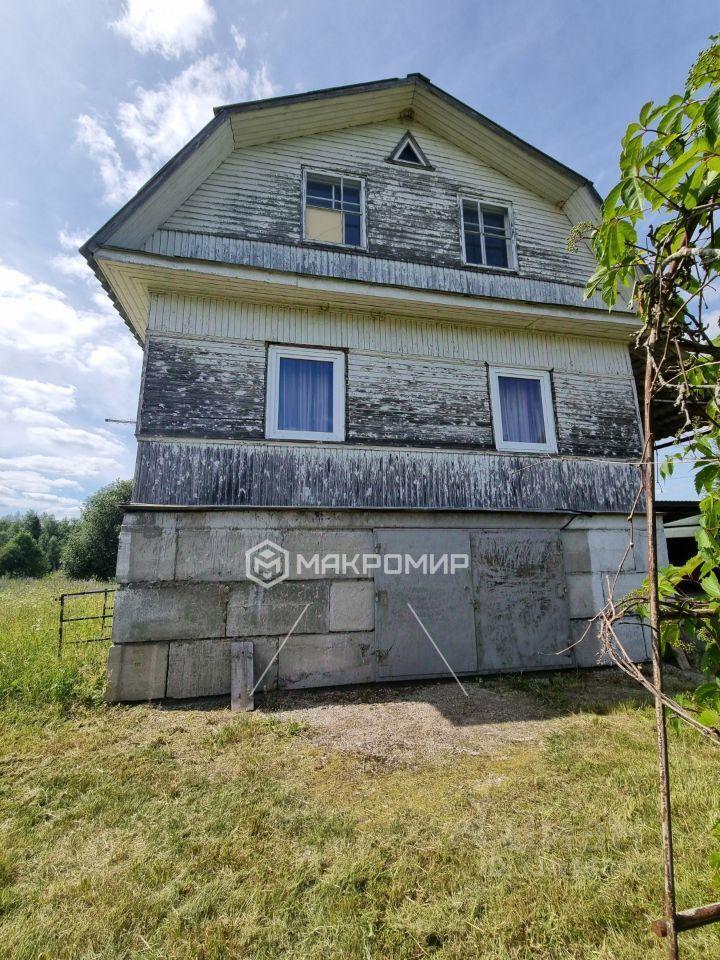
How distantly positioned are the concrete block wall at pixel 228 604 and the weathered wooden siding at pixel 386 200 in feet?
16.2

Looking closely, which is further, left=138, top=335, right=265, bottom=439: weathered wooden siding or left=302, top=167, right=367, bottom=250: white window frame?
left=302, top=167, right=367, bottom=250: white window frame

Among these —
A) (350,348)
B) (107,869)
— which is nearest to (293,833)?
(107,869)

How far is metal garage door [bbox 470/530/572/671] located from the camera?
7.24 metres

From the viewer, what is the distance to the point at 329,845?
3223mm

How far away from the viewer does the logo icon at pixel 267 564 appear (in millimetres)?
6598

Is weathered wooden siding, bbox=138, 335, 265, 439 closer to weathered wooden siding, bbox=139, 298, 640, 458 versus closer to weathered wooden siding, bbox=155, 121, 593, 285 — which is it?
weathered wooden siding, bbox=139, 298, 640, 458

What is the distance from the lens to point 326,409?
762cm

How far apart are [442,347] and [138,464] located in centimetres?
553

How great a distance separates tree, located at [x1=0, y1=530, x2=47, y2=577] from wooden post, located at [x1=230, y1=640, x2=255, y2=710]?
36.8 m

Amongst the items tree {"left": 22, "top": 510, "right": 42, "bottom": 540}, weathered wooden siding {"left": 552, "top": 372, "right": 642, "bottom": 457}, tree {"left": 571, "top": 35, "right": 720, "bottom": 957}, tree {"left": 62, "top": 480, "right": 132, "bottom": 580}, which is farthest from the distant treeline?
Answer: tree {"left": 571, "top": 35, "right": 720, "bottom": 957}

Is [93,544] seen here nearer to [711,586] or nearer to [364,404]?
[364,404]

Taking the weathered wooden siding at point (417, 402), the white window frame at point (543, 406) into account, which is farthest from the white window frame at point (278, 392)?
the white window frame at point (543, 406)

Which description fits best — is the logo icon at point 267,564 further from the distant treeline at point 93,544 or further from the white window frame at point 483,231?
the distant treeline at point 93,544

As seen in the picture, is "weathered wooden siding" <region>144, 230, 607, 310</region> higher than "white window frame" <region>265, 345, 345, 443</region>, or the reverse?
"weathered wooden siding" <region>144, 230, 607, 310</region>
